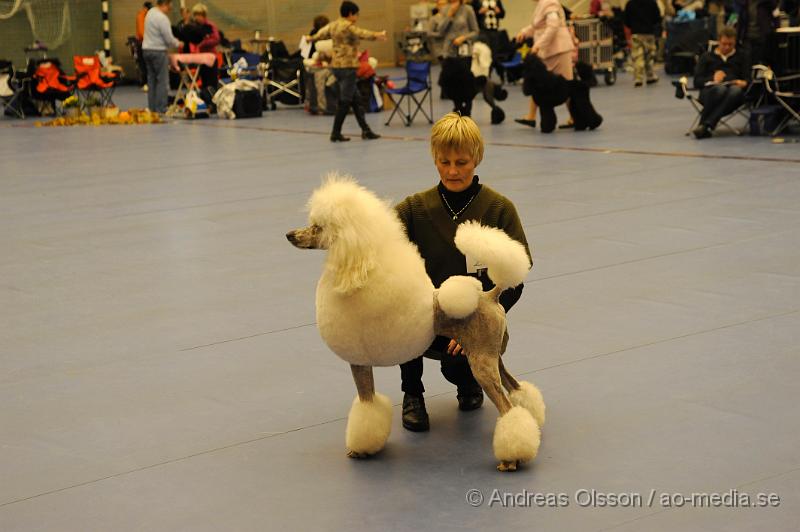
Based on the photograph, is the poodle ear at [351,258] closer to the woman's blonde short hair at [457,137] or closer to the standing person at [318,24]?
the woman's blonde short hair at [457,137]

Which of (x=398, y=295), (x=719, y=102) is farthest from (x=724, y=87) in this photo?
(x=398, y=295)

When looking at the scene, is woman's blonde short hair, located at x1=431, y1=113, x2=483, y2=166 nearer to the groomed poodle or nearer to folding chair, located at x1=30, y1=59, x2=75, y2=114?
the groomed poodle

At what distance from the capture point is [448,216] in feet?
13.0

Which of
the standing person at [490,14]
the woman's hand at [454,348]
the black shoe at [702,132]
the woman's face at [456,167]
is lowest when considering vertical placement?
the black shoe at [702,132]

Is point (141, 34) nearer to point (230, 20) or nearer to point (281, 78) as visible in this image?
point (281, 78)

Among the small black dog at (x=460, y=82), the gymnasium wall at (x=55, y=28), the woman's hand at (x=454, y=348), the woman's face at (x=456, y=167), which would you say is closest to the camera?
the woman's hand at (x=454, y=348)

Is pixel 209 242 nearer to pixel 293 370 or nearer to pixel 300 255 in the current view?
pixel 300 255

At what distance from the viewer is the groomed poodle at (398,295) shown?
342cm

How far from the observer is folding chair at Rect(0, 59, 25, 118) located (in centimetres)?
2070

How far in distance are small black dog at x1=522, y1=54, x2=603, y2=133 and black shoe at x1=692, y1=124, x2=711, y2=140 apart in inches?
72.7

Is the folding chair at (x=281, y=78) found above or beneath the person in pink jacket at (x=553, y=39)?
beneath

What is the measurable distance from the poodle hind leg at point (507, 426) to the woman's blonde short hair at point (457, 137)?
2.43 feet

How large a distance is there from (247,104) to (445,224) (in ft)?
52.0

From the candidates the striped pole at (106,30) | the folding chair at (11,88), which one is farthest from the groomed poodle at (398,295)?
the striped pole at (106,30)
